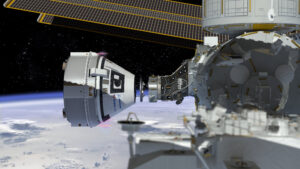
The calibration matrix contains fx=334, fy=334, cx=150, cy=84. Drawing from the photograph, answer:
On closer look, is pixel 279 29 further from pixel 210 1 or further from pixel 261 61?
pixel 210 1

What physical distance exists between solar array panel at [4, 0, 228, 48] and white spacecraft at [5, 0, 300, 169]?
7756 millimetres

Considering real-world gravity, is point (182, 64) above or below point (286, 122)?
above

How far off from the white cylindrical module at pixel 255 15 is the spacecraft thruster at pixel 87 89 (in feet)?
6.63

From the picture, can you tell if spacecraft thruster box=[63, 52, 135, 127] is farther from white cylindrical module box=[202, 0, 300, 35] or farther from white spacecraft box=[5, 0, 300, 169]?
white cylindrical module box=[202, 0, 300, 35]

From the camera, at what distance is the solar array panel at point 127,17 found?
47.1ft

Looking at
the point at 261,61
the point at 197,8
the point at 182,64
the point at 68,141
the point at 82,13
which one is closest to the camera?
the point at 261,61

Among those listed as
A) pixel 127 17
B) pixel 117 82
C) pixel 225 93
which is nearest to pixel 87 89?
pixel 117 82

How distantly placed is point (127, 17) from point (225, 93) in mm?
10127

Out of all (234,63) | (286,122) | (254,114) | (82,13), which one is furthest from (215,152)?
(82,13)

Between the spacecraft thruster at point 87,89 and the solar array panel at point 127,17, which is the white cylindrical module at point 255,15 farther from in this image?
the solar array panel at point 127,17

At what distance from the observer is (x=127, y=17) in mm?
15117

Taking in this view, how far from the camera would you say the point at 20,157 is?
31.7 m

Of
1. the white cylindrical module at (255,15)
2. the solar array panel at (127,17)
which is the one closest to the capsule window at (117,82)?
the white cylindrical module at (255,15)

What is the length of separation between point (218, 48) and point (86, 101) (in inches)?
91.2
